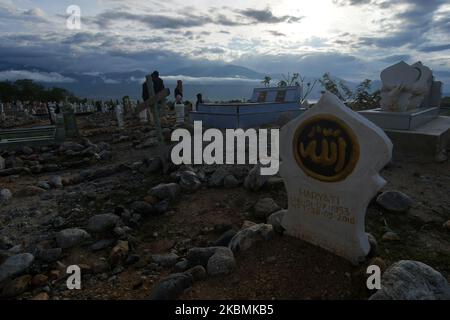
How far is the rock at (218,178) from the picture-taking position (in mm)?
6160

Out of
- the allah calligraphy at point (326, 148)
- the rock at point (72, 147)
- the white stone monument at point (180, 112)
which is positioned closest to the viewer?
the allah calligraphy at point (326, 148)

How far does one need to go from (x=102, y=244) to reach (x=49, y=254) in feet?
2.13

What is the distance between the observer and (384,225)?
14.8 ft

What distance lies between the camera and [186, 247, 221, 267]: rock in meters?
3.70

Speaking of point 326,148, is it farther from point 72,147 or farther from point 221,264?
point 72,147

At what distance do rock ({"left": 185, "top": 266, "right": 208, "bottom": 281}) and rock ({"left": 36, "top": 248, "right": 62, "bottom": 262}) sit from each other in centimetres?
193

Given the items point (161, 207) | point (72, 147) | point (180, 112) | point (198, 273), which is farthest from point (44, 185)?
point (180, 112)

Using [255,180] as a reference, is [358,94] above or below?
above

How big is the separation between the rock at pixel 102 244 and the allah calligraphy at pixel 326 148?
2.83 metres

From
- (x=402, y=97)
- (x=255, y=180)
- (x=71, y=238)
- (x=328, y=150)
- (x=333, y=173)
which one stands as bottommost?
(x=71, y=238)

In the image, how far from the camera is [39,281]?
11.9 ft

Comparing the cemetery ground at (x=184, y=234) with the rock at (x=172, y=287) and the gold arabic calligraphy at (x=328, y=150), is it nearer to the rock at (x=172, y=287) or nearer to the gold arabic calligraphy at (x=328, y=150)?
the rock at (x=172, y=287)

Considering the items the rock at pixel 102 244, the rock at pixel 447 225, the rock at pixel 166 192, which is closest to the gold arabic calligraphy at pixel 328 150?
the rock at pixel 447 225
